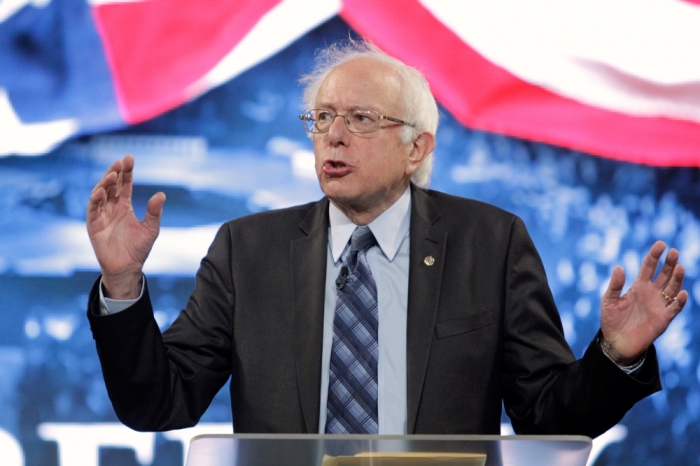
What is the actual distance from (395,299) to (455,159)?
47.1 inches

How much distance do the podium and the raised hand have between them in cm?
47

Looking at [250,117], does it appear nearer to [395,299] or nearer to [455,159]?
[455,159]

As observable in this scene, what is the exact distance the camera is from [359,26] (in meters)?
3.17

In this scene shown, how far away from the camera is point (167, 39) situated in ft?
10.5

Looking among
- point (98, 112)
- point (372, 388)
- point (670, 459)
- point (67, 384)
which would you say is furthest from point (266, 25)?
point (670, 459)

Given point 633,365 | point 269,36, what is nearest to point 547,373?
point 633,365

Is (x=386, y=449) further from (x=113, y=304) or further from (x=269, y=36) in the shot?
(x=269, y=36)

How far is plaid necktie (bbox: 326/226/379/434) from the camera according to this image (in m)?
1.93

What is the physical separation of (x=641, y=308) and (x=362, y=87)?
87 cm

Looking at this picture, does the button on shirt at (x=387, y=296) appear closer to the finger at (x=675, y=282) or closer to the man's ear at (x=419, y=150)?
the man's ear at (x=419, y=150)

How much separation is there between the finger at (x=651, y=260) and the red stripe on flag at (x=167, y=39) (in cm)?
194

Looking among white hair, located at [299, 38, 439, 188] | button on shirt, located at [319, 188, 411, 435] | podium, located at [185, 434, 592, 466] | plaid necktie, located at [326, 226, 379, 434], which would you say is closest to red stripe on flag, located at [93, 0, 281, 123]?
white hair, located at [299, 38, 439, 188]

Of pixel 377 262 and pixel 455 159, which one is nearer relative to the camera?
pixel 377 262

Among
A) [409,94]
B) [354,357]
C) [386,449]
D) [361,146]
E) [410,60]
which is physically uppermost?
[410,60]
